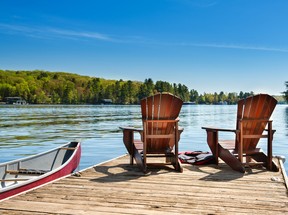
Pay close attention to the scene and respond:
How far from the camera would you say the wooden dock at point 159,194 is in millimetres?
3574

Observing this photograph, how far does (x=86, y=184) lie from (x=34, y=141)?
49.5ft

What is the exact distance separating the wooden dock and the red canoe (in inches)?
10.8

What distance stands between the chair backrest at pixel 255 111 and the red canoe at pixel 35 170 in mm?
3425

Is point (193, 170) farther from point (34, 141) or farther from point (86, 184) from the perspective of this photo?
point (34, 141)

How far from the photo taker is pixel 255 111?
5.83 metres

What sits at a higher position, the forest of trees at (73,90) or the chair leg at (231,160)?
the forest of trees at (73,90)

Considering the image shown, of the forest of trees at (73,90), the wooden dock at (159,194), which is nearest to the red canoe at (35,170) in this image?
the wooden dock at (159,194)

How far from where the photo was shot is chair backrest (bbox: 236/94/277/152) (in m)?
5.76

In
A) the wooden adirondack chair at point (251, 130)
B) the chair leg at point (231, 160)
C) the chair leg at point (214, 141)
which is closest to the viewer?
the chair leg at point (231, 160)

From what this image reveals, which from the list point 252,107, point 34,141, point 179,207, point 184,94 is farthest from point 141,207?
point 184,94

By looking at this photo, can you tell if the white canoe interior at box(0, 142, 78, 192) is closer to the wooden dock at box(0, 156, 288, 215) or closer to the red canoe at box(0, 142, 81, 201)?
the red canoe at box(0, 142, 81, 201)

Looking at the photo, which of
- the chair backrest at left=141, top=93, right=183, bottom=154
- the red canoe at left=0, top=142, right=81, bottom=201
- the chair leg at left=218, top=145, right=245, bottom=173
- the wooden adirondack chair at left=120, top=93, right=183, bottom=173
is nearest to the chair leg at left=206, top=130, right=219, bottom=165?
the chair leg at left=218, top=145, right=245, bottom=173

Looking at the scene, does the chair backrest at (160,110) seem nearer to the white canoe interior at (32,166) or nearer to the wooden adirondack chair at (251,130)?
the wooden adirondack chair at (251,130)

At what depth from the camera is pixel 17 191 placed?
14.2 feet
